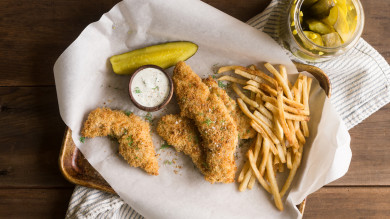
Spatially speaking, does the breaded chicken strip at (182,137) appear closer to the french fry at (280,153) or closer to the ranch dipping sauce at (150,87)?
the ranch dipping sauce at (150,87)

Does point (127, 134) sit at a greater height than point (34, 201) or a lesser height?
greater

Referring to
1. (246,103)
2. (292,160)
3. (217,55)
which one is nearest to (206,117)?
(246,103)

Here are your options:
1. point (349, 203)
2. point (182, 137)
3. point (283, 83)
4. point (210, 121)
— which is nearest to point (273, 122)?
point (283, 83)

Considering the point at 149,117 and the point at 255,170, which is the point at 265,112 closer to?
the point at 255,170

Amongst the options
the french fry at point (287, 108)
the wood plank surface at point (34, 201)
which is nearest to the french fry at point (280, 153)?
the french fry at point (287, 108)

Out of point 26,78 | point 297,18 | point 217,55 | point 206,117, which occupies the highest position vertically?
point 297,18

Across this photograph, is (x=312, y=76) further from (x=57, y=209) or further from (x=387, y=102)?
(x=57, y=209)
